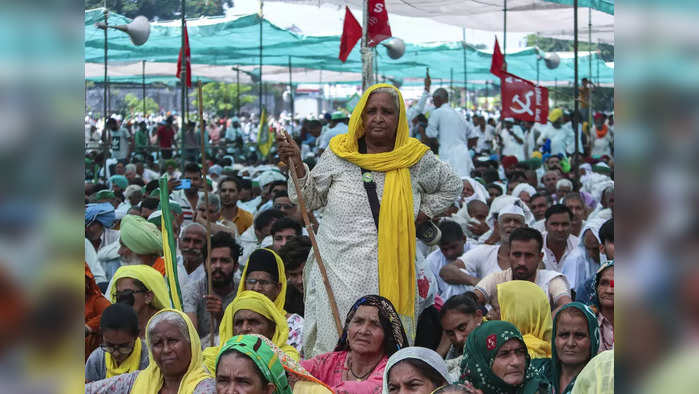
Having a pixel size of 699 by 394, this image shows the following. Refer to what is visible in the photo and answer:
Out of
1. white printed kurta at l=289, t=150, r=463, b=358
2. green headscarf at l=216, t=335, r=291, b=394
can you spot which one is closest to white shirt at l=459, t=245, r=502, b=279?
white printed kurta at l=289, t=150, r=463, b=358

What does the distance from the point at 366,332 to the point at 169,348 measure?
79 cm

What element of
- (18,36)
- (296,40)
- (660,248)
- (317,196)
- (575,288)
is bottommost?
(575,288)

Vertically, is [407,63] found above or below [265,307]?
above

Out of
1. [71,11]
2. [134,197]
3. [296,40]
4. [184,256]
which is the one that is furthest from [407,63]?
[71,11]

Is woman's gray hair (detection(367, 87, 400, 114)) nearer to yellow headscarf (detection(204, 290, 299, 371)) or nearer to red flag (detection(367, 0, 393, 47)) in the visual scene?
yellow headscarf (detection(204, 290, 299, 371))

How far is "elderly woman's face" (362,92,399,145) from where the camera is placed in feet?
13.3

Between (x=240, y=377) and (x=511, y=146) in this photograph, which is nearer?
(x=240, y=377)

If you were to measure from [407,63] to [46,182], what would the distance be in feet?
73.4

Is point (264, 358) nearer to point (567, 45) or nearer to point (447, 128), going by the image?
point (447, 128)

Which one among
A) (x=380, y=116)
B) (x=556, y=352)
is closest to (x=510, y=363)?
(x=556, y=352)

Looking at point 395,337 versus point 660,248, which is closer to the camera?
point 660,248

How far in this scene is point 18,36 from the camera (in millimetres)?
541

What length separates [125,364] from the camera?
167 inches

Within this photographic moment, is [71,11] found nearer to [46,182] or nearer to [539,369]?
[46,182]
